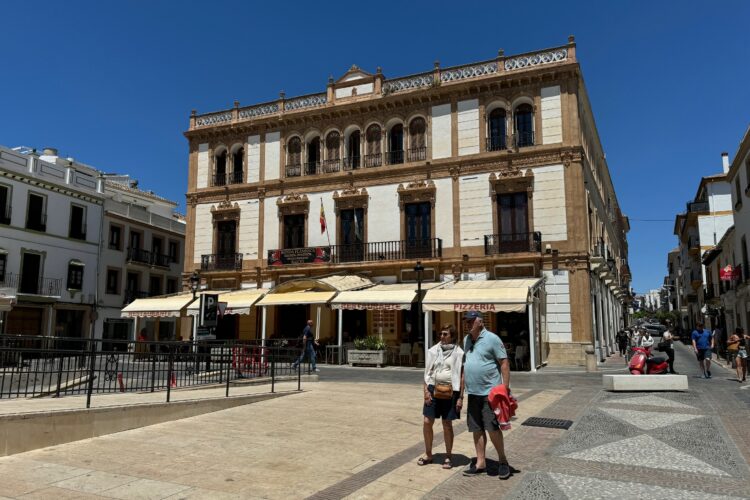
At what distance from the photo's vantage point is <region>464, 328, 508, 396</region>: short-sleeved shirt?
18.1 ft

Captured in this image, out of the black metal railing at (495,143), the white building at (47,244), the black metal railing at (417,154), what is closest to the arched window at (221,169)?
the white building at (47,244)

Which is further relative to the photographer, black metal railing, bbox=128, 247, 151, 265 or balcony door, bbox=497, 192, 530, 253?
black metal railing, bbox=128, 247, 151, 265

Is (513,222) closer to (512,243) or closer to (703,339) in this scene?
(512,243)

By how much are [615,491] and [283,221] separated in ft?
74.1

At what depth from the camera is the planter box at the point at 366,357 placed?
69.0 feet

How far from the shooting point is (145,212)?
35.2 m

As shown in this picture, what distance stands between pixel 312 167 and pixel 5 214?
586 inches

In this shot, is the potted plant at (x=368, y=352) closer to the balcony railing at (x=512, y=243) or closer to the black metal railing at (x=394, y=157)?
the balcony railing at (x=512, y=243)

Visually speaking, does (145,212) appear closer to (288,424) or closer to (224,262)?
(224,262)

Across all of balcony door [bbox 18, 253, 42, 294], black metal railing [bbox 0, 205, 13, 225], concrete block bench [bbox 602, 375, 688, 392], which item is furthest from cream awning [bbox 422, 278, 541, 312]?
black metal railing [bbox 0, 205, 13, 225]

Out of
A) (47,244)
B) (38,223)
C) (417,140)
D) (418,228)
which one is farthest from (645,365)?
(38,223)

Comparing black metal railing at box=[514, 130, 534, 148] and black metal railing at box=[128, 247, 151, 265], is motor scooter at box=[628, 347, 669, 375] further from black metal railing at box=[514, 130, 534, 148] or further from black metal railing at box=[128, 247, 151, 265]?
black metal railing at box=[128, 247, 151, 265]

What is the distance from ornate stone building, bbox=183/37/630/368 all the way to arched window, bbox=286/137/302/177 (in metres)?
0.08

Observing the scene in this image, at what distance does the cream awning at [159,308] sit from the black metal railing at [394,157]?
34.8 ft
